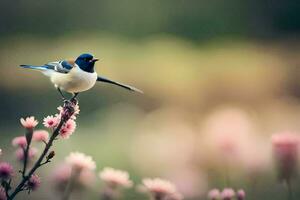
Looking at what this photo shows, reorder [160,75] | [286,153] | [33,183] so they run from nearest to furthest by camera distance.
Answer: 1. [33,183]
2. [286,153]
3. [160,75]

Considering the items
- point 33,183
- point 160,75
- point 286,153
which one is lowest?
point 33,183

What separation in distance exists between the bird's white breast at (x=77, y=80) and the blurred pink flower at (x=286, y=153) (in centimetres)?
20

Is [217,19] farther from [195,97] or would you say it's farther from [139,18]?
[195,97]

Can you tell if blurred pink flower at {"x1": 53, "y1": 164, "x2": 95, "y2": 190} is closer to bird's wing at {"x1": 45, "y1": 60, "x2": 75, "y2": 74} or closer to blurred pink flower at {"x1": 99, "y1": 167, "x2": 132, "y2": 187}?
blurred pink flower at {"x1": 99, "y1": 167, "x2": 132, "y2": 187}

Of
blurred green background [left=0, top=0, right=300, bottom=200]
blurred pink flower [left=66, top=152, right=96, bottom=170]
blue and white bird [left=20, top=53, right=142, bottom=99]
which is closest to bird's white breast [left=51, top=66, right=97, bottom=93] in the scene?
blue and white bird [left=20, top=53, right=142, bottom=99]

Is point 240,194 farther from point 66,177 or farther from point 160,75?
point 160,75

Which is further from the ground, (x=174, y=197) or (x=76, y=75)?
(x=76, y=75)

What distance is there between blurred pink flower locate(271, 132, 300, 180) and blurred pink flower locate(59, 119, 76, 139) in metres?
0.23

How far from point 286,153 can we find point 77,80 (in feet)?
0.78

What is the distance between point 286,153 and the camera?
0.64 m

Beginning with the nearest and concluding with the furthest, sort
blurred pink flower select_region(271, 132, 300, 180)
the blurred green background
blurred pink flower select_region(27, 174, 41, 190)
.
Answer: blurred pink flower select_region(27, 174, 41, 190), blurred pink flower select_region(271, 132, 300, 180), the blurred green background

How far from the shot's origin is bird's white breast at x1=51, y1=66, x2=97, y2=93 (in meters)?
0.65

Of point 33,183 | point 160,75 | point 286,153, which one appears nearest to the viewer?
point 33,183

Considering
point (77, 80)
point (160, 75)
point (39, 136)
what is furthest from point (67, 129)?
point (160, 75)
